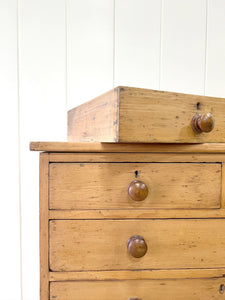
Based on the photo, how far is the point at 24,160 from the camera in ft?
3.49

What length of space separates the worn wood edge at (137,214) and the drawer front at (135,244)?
0.01 meters

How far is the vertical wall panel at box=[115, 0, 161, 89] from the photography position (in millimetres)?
1070

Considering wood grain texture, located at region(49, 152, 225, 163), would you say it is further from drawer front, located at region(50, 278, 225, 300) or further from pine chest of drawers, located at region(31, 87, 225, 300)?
drawer front, located at region(50, 278, 225, 300)

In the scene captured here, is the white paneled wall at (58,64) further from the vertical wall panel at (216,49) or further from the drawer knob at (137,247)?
the drawer knob at (137,247)

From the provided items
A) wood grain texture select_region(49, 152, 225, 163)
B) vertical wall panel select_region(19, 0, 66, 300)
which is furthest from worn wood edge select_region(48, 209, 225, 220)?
vertical wall panel select_region(19, 0, 66, 300)

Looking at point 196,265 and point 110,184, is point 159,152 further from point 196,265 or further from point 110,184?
point 196,265

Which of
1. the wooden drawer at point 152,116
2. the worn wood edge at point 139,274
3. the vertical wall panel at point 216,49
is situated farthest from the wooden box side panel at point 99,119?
the vertical wall panel at point 216,49

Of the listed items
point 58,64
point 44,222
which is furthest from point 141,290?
point 58,64

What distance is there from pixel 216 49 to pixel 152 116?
0.76 meters

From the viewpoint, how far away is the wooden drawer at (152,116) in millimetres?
551

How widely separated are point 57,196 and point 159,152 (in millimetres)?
271

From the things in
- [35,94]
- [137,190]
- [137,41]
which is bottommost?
[137,190]

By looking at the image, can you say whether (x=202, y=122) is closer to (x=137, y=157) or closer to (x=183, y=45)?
(x=137, y=157)

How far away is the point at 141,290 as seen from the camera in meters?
0.64
